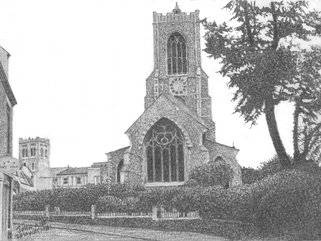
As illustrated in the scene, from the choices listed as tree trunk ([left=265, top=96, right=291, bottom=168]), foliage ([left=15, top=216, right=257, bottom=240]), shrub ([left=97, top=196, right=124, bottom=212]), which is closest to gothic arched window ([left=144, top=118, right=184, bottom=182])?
shrub ([left=97, top=196, right=124, bottom=212])

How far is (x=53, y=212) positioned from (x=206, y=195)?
8843 mm

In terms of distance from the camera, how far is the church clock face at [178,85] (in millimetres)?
55144

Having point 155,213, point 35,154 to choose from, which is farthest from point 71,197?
point 35,154

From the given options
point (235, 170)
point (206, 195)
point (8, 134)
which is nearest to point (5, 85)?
point (8, 134)

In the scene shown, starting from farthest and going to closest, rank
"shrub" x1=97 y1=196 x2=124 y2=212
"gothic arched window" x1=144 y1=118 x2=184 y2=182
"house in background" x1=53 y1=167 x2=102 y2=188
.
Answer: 1. "house in background" x1=53 y1=167 x2=102 y2=188
2. "gothic arched window" x1=144 y1=118 x2=184 y2=182
3. "shrub" x1=97 y1=196 x2=124 y2=212

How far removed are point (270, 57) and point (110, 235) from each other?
9883 millimetres

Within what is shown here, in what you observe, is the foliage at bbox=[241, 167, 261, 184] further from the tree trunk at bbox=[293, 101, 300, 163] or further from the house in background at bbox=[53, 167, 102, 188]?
the house in background at bbox=[53, 167, 102, 188]

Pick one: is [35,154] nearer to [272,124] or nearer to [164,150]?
[164,150]

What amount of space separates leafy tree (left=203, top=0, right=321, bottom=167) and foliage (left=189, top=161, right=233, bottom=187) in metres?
17.2

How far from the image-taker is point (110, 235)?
25.3 metres

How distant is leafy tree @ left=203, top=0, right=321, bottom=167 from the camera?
71.9 ft

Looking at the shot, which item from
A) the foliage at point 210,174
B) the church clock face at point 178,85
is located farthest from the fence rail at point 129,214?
the church clock face at point 178,85

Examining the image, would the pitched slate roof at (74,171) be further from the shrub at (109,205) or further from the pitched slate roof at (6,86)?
the pitched slate roof at (6,86)

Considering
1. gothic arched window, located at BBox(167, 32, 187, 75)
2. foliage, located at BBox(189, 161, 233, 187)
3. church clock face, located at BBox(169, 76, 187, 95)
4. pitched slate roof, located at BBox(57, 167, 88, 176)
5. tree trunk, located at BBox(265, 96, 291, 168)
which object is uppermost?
gothic arched window, located at BBox(167, 32, 187, 75)
